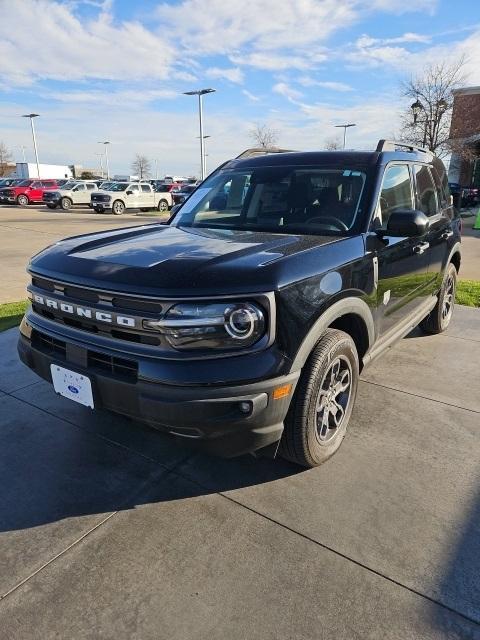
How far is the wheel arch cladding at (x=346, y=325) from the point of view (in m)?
2.50

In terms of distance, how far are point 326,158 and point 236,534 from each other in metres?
2.67

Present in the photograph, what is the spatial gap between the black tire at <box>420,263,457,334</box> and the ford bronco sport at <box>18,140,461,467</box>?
5.34ft

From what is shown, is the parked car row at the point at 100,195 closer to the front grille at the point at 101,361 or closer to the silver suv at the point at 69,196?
the silver suv at the point at 69,196

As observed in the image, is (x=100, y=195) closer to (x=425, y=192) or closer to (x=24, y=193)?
(x=24, y=193)

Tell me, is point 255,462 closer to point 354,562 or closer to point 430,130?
point 354,562

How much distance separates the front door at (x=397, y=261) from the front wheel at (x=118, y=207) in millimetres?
26274

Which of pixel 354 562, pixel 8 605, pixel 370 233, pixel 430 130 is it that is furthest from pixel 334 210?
pixel 430 130

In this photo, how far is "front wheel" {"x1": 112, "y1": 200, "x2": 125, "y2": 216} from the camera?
2834cm

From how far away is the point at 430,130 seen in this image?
85.3ft

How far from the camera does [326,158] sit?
3.67m

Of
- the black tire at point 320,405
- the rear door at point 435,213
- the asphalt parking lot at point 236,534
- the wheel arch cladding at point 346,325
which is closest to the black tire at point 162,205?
the rear door at point 435,213

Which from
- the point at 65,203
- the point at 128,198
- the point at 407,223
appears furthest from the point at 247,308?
the point at 65,203

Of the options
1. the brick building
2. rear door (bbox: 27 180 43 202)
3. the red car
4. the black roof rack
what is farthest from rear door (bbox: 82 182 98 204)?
the black roof rack

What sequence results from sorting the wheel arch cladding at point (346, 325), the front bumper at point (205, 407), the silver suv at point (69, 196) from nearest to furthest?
1. the front bumper at point (205, 407)
2. the wheel arch cladding at point (346, 325)
3. the silver suv at point (69, 196)
